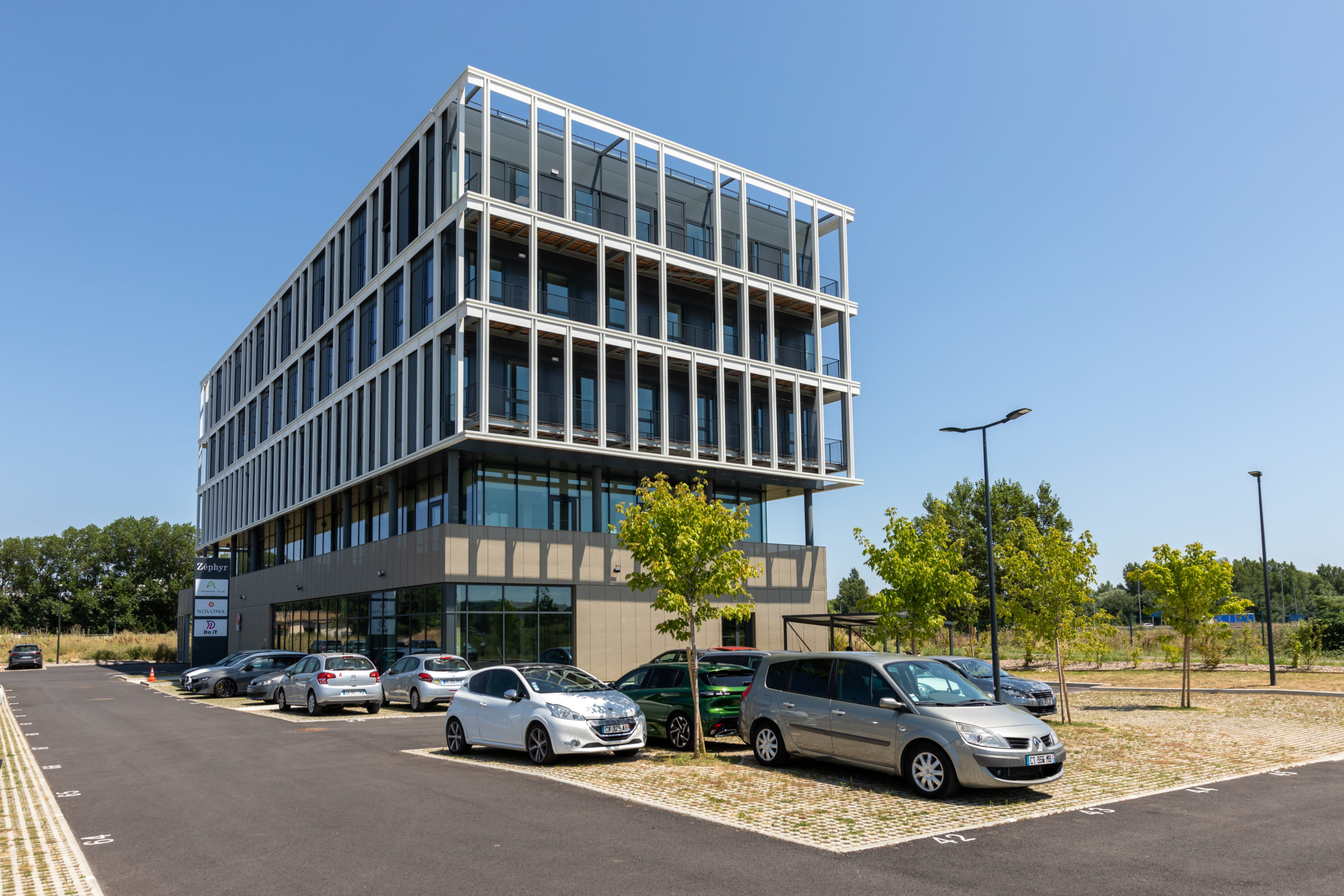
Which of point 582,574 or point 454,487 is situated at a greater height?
point 454,487

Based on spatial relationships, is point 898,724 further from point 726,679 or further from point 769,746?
point 726,679

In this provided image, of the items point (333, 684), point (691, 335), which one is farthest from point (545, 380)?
point (333, 684)

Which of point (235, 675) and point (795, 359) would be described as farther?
point (795, 359)

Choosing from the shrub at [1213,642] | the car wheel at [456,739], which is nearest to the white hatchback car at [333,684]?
the car wheel at [456,739]

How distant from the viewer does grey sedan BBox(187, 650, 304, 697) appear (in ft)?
112

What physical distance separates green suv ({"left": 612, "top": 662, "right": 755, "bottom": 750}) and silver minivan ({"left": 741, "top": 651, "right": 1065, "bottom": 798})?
6.39 feet

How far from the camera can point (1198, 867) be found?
8.76 metres

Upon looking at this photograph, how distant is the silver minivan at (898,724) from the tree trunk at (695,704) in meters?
0.86

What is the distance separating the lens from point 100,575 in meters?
122

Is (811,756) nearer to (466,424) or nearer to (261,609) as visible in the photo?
(466,424)

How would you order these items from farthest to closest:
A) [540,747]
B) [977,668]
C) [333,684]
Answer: [333,684], [977,668], [540,747]

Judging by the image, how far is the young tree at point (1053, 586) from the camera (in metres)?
21.3

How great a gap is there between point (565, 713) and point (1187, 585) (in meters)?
18.2

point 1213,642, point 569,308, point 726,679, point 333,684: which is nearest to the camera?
point 726,679
